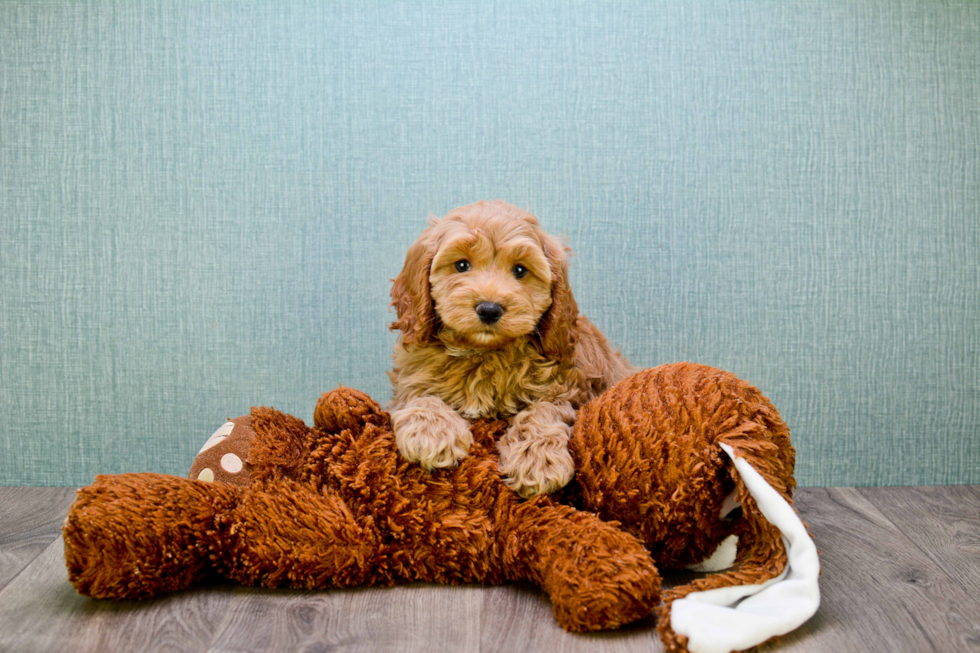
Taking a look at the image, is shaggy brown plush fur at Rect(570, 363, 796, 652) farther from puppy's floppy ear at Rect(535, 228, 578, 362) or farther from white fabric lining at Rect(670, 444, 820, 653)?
puppy's floppy ear at Rect(535, 228, 578, 362)

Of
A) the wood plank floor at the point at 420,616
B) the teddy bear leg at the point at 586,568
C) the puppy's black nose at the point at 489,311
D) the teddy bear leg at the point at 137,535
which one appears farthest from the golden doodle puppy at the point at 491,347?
the teddy bear leg at the point at 137,535

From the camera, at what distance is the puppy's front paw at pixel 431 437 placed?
165 centimetres

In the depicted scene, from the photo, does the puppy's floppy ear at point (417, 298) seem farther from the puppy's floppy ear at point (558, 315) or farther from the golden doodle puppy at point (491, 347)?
the puppy's floppy ear at point (558, 315)

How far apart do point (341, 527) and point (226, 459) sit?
0.42 m

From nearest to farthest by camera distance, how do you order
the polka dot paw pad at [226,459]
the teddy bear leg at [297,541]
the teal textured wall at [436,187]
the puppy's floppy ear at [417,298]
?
the teddy bear leg at [297,541]
the puppy's floppy ear at [417,298]
the polka dot paw pad at [226,459]
the teal textured wall at [436,187]

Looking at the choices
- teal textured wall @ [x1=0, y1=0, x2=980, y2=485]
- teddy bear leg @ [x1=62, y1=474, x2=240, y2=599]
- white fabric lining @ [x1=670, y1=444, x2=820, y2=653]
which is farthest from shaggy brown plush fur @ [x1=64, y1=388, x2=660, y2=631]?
teal textured wall @ [x1=0, y1=0, x2=980, y2=485]

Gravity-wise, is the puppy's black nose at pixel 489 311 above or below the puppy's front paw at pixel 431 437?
above

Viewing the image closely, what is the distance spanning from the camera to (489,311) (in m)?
1.62

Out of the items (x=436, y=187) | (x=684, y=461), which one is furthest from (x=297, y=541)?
(x=436, y=187)

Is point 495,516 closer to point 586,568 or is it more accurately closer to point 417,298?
point 586,568

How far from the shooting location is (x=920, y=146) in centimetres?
248

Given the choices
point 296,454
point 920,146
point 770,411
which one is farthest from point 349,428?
point 920,146

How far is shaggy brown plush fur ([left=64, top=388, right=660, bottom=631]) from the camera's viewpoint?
1.51 m

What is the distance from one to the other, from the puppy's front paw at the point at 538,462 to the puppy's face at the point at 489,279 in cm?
22
